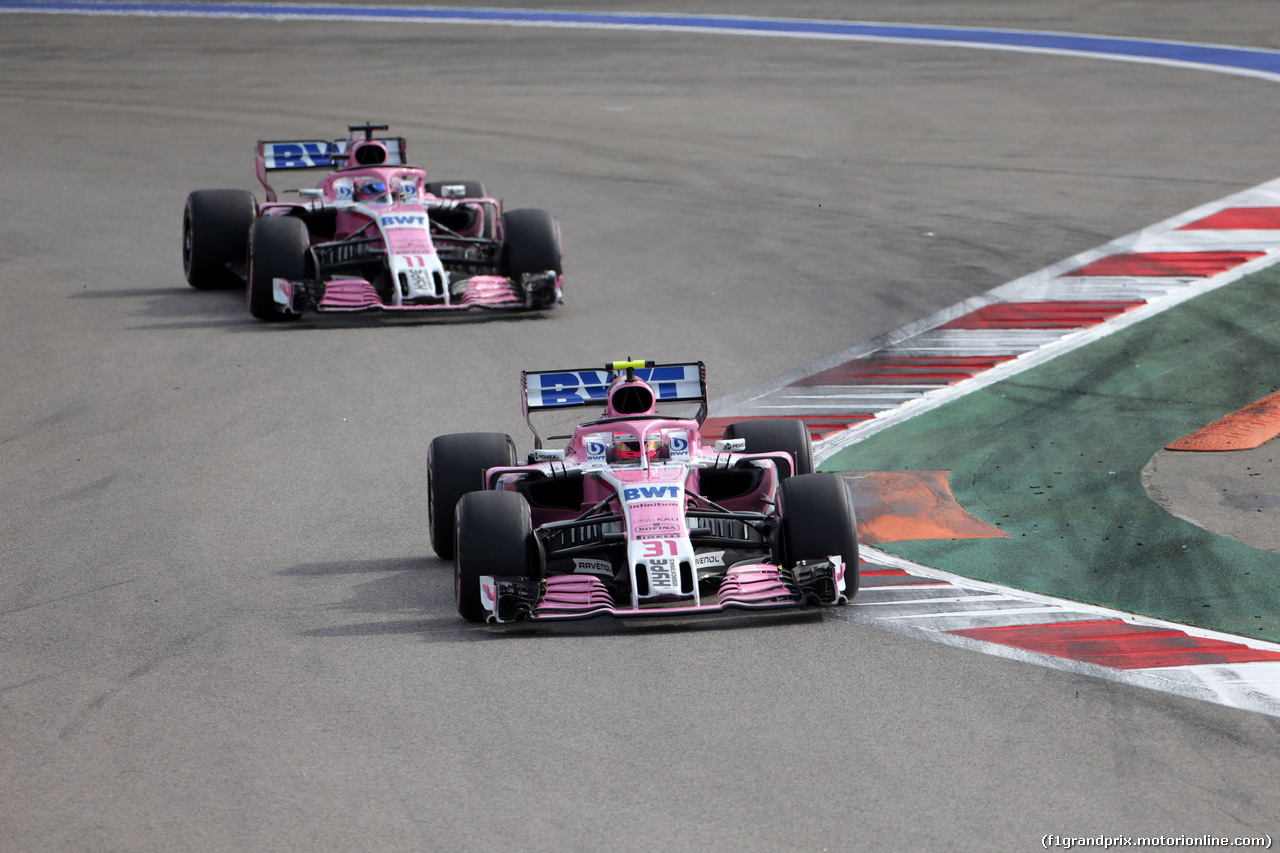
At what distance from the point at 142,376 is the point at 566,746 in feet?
30.2

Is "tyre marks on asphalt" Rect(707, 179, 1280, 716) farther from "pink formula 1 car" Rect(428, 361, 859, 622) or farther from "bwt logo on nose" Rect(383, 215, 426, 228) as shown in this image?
"bwt logo on nose" Rect(383, 215, 426, 228)

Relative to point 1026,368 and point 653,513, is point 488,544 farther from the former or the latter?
point 1026,368

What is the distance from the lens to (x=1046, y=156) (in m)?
25.5

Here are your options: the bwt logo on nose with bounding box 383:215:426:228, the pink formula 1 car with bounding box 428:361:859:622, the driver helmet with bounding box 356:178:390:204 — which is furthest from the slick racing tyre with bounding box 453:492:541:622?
the driver helmet with bounding box 356:178:390:204

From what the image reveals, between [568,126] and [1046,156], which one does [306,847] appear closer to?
[1046,156]

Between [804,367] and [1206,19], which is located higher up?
[1206,19]

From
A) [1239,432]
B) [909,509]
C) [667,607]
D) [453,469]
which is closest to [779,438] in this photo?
[909,509]

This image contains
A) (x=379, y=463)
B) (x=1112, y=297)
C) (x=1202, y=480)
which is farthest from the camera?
(x=1112, y=297)

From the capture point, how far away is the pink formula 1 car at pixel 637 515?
31.0 feet

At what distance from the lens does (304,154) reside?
19438 millimetres

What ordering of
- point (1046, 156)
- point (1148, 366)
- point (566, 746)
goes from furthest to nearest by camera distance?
1. point (1046, 156)
2. point (1148, 366)
3. point (566, 746)

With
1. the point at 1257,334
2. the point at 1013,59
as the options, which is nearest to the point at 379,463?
the point at 1257,334

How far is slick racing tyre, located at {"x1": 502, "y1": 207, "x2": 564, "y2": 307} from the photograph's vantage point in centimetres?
1797

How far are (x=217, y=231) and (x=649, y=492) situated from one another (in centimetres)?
1075
